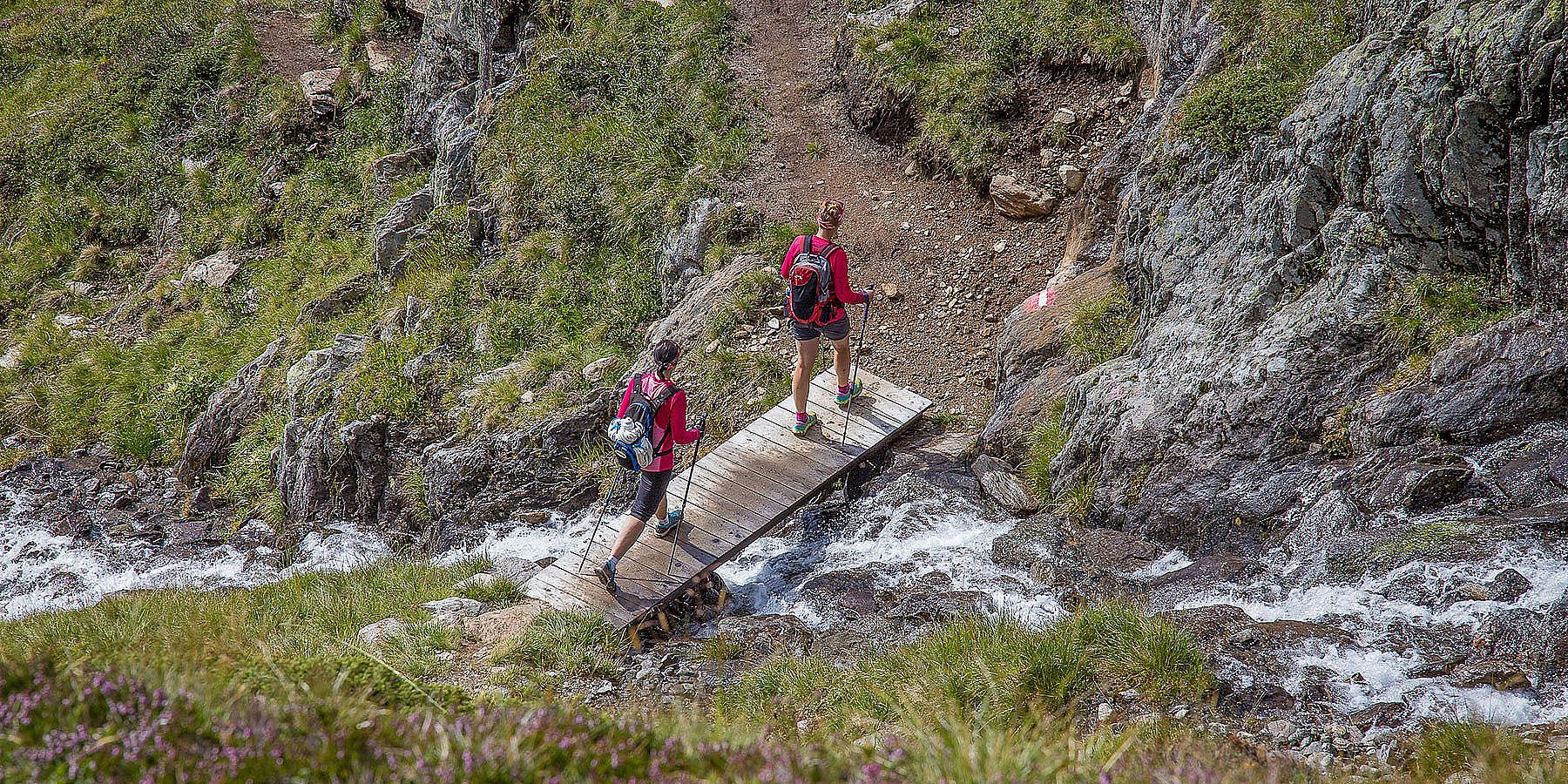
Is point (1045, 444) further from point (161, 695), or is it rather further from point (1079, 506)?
point (161, 695)

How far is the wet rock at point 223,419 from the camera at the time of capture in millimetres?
16609

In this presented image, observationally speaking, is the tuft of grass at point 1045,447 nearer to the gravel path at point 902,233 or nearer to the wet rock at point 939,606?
the gravel path at point 902,233

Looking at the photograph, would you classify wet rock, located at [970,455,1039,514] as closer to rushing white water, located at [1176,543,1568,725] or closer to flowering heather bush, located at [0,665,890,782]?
rushing white water, located at [1176,543,1568,725]

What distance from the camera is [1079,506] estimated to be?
30.6 ft

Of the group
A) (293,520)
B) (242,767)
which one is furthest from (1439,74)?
(293,520)

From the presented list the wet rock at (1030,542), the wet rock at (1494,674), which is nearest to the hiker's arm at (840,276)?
the wet rock at (1030,542)

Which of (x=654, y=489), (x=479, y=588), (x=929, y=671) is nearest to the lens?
(x=929, y=671)

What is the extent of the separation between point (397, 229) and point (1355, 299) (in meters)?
16.8

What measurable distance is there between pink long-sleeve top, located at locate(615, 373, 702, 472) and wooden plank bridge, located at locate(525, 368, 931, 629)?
48.0 inches

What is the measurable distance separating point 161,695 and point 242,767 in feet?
2.60

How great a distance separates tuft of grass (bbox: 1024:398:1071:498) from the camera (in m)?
9.86

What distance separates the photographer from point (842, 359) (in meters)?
11.1

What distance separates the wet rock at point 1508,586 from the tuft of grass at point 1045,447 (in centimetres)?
396

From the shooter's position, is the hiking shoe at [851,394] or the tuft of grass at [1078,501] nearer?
the tuft of grass at [1078,501]
